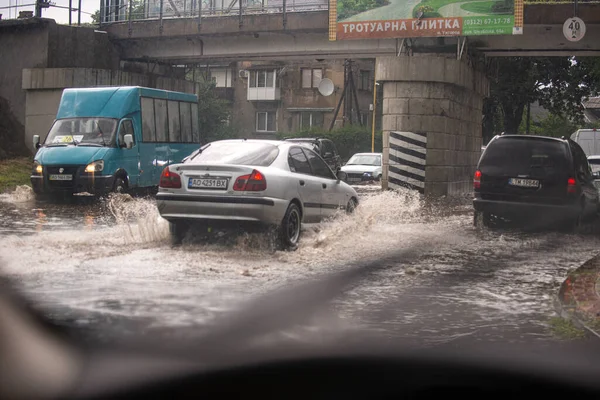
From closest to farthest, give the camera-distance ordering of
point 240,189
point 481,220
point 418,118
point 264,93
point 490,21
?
1. point 240,189
2. point 481,220
3. point 418,118
4. point 490,21
5. point 264,93

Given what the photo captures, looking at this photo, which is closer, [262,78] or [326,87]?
[326,87]

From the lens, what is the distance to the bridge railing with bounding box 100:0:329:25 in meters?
31.6

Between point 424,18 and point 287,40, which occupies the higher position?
point 287,40

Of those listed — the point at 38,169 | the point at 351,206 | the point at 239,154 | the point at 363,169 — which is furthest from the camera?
the point at 363,169

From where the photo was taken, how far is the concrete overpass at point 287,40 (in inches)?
1046

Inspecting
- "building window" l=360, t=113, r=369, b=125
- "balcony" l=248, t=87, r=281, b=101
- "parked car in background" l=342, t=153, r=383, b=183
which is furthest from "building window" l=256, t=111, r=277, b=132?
"parked car in background" l=342, t=153, r=383, b=183

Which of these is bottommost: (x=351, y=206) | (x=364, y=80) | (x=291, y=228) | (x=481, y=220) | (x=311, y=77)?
(x=481, y=220)

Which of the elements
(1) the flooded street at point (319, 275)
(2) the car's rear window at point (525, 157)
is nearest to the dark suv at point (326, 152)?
(1) the flooded street at point (319, 275)

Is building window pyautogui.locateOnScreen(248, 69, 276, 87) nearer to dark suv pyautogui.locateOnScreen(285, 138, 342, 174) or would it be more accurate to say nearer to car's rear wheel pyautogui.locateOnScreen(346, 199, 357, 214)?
dark suv pyautogui.locateOnScreen(285, 138, 342, 174)

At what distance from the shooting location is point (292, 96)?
6694 cm

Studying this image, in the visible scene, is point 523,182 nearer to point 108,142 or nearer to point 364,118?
point 108,142

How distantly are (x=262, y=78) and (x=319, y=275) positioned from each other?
60463 mm

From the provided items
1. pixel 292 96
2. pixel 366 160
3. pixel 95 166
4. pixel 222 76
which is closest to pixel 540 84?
pixel 366 160

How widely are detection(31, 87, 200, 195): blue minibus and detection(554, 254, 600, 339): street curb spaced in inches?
491
